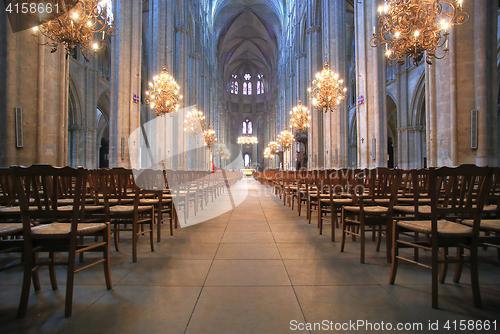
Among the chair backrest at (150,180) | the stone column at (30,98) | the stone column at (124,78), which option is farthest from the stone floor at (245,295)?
the stone column at (124,78)

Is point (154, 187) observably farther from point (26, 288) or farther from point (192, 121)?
point (192, 121)

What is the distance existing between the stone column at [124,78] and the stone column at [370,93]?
30.9 feet

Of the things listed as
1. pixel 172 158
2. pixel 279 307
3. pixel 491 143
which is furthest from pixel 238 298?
pixel 172 158

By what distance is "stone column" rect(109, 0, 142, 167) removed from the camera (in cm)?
1159

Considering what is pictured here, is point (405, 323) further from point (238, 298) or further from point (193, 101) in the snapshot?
point (193, 101)

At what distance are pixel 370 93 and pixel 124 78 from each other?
10134 millimetres

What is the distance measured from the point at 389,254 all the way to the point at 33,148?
728 cm

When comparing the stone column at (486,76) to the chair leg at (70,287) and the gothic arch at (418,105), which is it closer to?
the chair leg at (70,287)

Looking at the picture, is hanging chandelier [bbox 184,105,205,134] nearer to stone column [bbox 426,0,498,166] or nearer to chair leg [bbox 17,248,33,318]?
stone column [bbox 426,0,498,166]

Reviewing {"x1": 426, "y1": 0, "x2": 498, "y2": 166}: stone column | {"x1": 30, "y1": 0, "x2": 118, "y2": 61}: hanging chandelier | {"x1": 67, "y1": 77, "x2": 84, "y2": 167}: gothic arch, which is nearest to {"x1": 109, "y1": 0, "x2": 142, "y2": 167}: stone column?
{"x1": 30, "y1": 0, "x2": 118, "y2": 61}: hanging chandelier

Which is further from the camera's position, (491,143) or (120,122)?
(120,122)

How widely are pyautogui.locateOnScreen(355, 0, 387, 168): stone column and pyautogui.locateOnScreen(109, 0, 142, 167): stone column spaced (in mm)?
9426

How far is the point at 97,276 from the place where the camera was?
108 inches

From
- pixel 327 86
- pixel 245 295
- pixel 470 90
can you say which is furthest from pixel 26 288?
pixel 327 86
